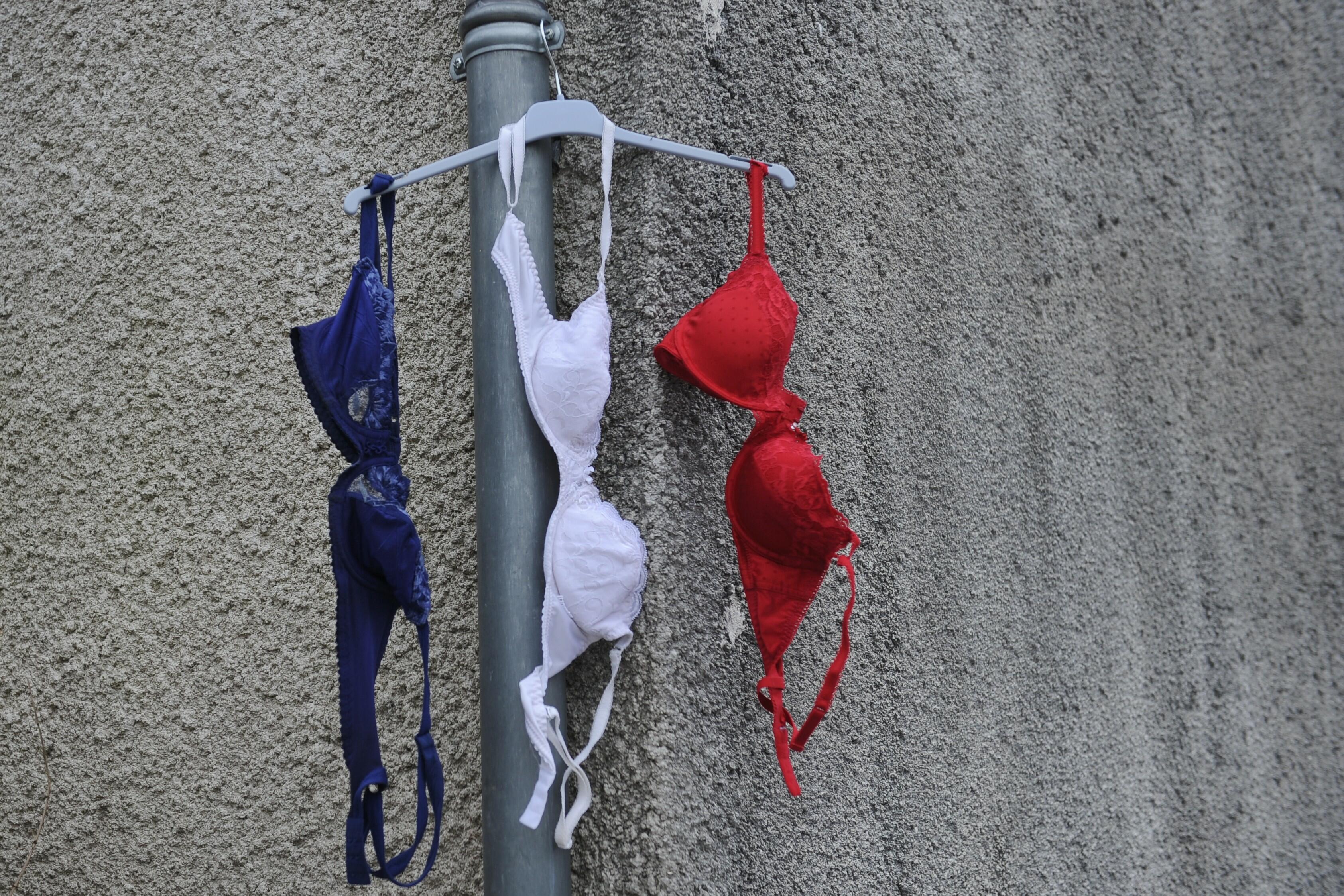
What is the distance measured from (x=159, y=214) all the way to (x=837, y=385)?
145 cm

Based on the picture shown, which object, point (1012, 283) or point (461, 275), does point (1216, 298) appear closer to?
point (1012, 283)

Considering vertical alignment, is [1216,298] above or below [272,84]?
below

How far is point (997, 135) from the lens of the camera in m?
2.87

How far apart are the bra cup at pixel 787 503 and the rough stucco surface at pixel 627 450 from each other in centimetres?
11

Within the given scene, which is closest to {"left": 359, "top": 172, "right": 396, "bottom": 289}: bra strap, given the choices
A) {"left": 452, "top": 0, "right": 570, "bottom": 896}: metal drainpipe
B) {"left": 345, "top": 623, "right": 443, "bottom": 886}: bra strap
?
{"left": 452, "top": 0, "right": 570, "bottom": 896}: metal drainpipe

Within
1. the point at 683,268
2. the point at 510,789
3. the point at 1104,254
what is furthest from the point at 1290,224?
the point at 510,789

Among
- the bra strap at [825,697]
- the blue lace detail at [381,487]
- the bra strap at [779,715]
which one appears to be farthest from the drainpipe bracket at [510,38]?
the bra strap at [779,715]

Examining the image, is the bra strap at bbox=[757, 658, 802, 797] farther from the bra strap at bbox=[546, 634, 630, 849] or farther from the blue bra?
the blue bra

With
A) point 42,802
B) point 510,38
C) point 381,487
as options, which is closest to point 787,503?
point 381,487

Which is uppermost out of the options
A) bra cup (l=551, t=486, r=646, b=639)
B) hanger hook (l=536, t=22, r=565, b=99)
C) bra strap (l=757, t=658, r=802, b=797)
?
hanger hook (l=536, t=22, r=565, b=99)

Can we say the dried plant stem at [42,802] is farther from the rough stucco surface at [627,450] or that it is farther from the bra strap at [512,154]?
the bra strap at [512,154]

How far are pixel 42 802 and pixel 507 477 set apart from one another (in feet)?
4.60

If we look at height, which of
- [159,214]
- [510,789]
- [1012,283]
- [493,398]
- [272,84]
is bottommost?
[510,789]

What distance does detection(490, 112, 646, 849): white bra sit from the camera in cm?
171
